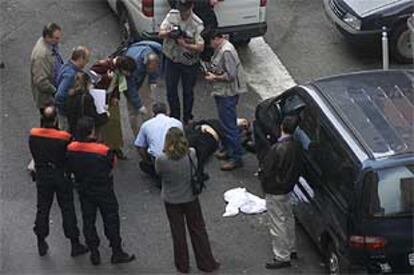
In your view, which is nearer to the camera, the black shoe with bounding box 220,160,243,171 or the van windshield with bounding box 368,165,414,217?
the van windshield with bounding box 368,165,414,217

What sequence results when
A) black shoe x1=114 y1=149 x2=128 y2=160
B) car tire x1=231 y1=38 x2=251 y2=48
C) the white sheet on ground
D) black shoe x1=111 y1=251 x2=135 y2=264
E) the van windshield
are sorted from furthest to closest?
1. car tire x1=231 y1=38 x2=251 y2=48
2. black shoe x1=114 y1=149 x2=128 y2=160
3. the white sheet on ground
4. black shoe x1=111 y1=251 x2=135 y2=264
5. the van windshield

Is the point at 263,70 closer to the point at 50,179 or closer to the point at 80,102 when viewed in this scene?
the point at 80,102

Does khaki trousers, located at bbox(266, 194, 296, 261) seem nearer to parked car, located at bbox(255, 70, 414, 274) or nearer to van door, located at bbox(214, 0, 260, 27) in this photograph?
parked car, located at bbox(255, 70, 414, 274)

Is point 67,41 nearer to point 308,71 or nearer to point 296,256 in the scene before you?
point 308,71

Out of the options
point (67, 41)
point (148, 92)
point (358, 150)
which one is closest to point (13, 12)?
point (67, 41)

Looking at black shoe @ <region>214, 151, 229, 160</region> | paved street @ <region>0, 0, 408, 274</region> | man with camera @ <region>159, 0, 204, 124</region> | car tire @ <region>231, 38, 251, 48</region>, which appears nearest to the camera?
paved street @ <region>0, 0, 408, 274</region>

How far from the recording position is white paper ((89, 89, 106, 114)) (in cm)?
1193

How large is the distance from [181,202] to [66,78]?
244cm

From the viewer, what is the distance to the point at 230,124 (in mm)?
12586

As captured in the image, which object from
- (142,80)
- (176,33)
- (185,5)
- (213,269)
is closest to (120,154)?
(142,80)

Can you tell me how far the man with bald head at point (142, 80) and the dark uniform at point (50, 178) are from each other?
2.05m

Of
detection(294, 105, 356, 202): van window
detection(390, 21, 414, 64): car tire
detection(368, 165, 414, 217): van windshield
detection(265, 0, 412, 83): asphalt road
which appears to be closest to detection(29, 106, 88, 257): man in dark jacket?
detection(294, 105, 356, 202): van window

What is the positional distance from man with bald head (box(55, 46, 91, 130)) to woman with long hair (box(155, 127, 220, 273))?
2080 millimetres

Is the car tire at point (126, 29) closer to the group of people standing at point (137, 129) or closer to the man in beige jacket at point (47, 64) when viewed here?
the group of people standing at point (137, 129)
